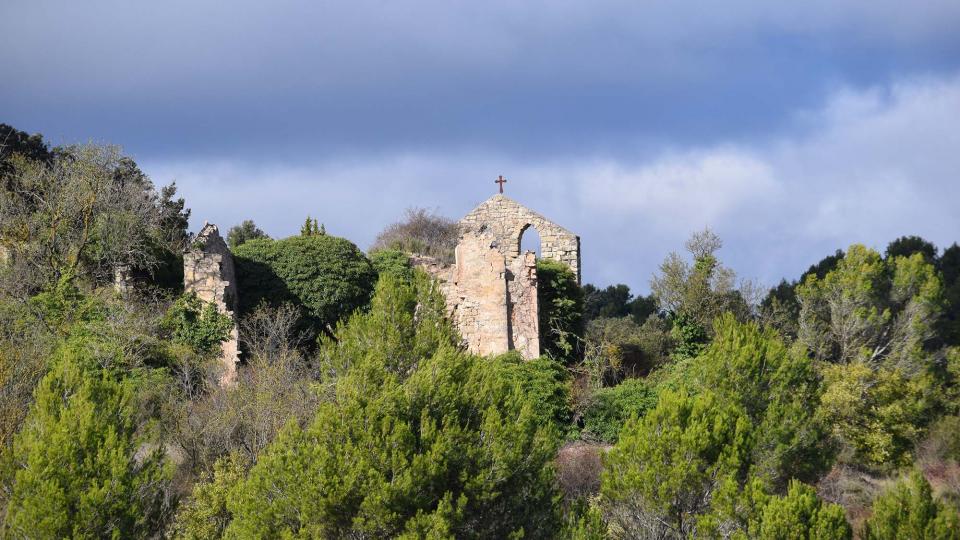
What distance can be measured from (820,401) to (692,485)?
6.92m

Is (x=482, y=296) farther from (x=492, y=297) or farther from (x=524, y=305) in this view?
(x=524, y=305)

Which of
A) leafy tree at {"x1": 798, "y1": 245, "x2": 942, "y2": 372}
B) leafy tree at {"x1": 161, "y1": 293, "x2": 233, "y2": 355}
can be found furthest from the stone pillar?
leafy tree at {"x1": 798, "y1": 245, "x2": 942, "y2": 372}

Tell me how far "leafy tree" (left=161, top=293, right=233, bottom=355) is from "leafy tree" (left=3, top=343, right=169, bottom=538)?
7274 mm

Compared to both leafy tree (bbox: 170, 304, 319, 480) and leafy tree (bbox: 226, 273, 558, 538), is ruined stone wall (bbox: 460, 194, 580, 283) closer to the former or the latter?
leafy tree (bbox: 170, 304, 319, 480)

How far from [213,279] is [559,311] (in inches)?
324

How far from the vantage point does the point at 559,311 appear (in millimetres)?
32844

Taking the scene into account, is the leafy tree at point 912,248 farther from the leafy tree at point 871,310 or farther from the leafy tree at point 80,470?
the leafy tree at point 80,470

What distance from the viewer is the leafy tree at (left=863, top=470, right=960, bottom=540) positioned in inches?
890

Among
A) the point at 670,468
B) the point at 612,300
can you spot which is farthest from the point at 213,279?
the point at 612,300

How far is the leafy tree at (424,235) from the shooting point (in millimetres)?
38781

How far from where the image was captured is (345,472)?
68.0 feet

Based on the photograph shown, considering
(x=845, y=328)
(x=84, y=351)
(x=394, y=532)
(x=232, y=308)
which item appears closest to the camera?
(x=394, y=532)

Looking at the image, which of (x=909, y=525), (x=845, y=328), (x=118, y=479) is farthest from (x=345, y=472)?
(x=845, y=328)

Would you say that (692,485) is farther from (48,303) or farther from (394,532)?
(48,303)
